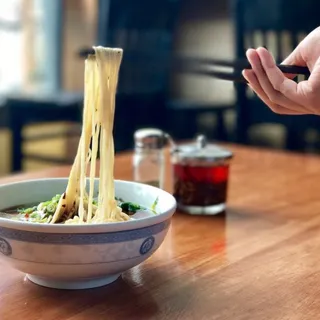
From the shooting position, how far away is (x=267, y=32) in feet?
10.2

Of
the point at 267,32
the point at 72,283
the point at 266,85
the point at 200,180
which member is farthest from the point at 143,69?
the point at 72,283

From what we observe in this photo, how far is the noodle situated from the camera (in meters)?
0.74

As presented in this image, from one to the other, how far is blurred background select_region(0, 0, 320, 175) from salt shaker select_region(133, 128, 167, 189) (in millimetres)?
1790

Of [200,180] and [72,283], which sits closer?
[72,283]

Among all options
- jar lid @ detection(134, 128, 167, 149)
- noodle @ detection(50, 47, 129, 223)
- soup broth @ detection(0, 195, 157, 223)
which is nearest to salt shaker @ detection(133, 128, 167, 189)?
jar lid @ detection(134, 128, 167, 149)

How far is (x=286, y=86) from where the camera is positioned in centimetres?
83

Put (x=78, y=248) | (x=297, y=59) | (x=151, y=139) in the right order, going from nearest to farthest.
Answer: (x=78, y=248) < (x=297, y=59) < (x=151, y=139)

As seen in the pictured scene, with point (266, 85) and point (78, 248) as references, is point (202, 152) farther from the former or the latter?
point (78, 248)

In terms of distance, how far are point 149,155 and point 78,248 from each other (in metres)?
0.58

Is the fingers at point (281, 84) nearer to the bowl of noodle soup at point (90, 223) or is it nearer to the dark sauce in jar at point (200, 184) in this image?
the bowl of noodle soup at point (90, 223)

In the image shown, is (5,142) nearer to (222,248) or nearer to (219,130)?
(219,130)

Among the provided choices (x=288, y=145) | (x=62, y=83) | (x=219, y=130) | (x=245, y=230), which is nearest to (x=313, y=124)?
(x=288, y=145)

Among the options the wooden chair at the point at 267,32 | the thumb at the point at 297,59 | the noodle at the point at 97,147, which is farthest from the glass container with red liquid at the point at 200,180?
the wooden chair at the point at 267,32

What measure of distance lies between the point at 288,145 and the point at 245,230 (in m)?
2.40
